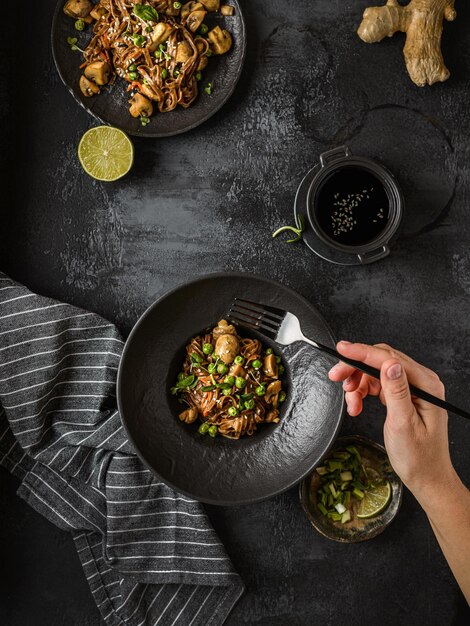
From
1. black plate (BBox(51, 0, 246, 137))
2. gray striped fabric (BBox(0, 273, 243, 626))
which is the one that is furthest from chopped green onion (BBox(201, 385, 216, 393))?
black plate (BBox(51, 0, 246, 137))

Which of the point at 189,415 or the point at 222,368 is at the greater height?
the point at 222,368

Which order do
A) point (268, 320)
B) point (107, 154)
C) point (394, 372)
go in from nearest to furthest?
point (394, 372) < point (268, 320) < point (107, 154)

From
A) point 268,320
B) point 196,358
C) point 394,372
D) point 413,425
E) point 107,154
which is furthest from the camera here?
point 107,154

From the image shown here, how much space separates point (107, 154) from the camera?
282 cm

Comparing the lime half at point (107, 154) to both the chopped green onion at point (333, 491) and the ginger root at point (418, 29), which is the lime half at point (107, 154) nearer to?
the ginger root at point (418, 29)

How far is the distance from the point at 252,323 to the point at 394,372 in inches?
31.2

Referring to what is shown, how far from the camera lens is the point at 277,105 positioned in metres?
2.91

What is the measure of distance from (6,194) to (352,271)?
68.1 inches

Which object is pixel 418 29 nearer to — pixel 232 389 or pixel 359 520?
pixel 232 389

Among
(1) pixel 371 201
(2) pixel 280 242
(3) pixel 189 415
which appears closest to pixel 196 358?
(3) pixel 189 415

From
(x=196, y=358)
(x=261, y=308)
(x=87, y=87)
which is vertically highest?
(x=87, y=87)

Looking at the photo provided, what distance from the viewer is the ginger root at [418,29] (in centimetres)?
279

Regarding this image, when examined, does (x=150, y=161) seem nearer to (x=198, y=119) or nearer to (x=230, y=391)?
(x=198, y=119)

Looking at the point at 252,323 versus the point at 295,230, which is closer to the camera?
the point at 252,323
